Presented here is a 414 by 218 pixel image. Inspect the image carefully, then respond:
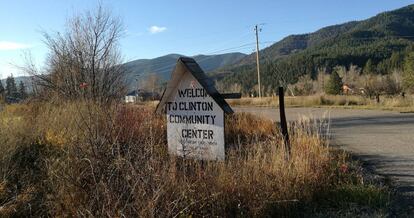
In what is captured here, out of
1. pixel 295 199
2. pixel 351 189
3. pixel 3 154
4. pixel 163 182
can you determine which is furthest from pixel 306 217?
pixel 3 154

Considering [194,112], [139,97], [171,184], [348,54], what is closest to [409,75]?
[139,97]

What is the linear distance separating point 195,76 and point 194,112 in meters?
0.50

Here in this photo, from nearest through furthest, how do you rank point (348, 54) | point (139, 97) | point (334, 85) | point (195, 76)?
point (195, 76) → point (139, 97) → point (334, 85) → point (348, 54)

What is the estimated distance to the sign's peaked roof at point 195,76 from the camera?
6.54 metres

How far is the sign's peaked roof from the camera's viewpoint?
654 cm

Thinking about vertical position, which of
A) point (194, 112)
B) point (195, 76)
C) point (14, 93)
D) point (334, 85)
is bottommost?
point (334, 85)

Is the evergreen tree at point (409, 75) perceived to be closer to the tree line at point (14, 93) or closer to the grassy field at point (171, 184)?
the tree line at point (14, 93)

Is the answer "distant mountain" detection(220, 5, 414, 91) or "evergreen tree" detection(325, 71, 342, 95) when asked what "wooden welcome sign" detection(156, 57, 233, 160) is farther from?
"distant mountain" detection(220, 5, 414, 91)

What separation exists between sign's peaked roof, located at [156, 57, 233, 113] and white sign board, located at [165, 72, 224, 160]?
0.06m

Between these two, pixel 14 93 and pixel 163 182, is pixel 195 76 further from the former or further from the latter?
pixel 14 93

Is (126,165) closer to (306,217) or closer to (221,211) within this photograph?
(221,211)

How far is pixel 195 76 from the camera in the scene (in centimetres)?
664

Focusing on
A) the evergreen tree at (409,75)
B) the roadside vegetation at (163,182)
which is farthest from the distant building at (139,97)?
the evergreen tree at (409,75)

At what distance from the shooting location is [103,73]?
15062 millimetres
